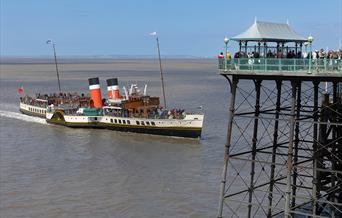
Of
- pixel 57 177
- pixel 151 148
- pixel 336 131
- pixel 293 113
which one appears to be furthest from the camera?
pixel 151 148

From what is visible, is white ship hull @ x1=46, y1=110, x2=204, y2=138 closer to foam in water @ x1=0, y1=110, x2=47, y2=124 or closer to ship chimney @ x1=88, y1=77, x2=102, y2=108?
foam in water @ x1=0, y1=110, x2=47, y2=124

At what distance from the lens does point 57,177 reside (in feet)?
143

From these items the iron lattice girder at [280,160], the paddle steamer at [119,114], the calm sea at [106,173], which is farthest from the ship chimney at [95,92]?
the iron lattice girder at [280,160]

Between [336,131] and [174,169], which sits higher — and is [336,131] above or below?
above

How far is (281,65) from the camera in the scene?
80.5 feet

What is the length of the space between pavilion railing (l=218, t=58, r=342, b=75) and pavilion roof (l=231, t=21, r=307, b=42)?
1077 millimetres

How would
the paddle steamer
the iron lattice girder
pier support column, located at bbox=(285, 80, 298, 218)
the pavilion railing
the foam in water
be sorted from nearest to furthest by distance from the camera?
pier support column, located at bbox=(285, 80, 298, 218), the pavilion railing, the iron lattice girder, the paddle steamer, the foam in water

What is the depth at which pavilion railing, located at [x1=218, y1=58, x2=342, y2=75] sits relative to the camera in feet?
77.3

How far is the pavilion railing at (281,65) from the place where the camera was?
2356 cm

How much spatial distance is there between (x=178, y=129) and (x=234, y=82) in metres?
38.6

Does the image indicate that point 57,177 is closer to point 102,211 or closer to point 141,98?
point 102,211

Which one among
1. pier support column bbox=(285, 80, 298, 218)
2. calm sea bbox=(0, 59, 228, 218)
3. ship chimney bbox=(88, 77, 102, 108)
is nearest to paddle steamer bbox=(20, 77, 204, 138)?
ship chimney bbox=(88, 77, 102, 108)

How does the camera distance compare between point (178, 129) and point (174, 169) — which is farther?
point (178, 129)

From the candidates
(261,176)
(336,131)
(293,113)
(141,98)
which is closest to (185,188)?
(261,176)
